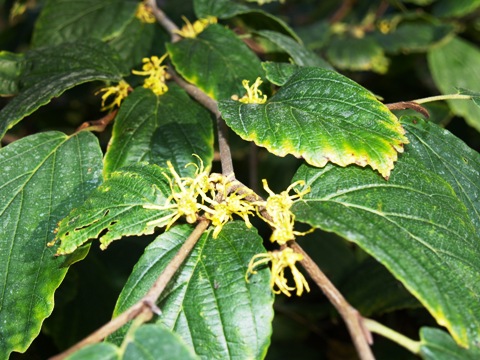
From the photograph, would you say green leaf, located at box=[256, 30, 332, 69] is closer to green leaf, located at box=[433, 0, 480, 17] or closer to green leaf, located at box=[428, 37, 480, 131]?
green leaf, located at box=[428, 37, 480, 131]

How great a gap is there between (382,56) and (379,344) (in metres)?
0.79

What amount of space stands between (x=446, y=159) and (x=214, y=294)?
1.26ft

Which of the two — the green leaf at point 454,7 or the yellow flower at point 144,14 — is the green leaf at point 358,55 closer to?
the green leaf at point 454,7

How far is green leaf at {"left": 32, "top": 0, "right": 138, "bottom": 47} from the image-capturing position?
1.27m

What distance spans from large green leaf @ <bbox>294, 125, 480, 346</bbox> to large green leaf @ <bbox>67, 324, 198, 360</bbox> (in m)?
0.19

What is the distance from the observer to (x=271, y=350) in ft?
5.98

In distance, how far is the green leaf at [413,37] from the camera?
1.80m

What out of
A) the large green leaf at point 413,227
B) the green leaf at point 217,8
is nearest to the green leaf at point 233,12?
the green leaf at point 217,8

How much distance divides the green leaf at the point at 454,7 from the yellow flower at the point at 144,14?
108 cm

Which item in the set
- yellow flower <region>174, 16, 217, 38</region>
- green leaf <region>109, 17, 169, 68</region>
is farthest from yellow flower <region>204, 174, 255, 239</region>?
green leaf <region>109, 17, 169, 68</region>

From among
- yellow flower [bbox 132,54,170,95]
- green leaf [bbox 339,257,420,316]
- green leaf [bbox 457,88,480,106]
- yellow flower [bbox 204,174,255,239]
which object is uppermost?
green leaf [bbox 457,88,480,106]

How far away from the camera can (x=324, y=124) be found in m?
0.77

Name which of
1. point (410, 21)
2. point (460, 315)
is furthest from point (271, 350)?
point (460, 315)

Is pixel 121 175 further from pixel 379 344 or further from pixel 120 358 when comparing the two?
pixel 379 344
